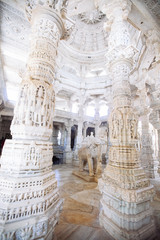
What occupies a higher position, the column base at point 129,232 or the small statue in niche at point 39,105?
the small statue in niche at point 39,105

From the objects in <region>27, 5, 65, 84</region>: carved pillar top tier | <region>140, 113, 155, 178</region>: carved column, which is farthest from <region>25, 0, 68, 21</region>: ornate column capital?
<region>140, 113, 155, 178</region>: carved column

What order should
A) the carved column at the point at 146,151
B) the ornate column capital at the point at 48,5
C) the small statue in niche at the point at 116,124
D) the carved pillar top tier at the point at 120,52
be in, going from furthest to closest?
the carved column at the point at 146,151, the carved pillar top tier at the point at 120,52, the small statue in niche at the point at 116,124, the ornate column capital at the point at 48,5

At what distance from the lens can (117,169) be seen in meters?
2.52

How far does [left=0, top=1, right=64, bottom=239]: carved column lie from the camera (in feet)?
4.15

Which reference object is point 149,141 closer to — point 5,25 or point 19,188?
point 19,188

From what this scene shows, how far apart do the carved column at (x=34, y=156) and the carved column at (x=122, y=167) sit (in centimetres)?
130

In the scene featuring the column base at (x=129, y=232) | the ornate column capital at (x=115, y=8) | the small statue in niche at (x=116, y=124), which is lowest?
the column base at (x=129, y=232)

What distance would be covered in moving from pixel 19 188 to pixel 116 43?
4.19 meters

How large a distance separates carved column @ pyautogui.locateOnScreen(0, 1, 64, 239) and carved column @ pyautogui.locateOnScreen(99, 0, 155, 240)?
130cm

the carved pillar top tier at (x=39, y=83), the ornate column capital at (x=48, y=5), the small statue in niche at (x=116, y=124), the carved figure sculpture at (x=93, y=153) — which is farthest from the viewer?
the carved figure sculpture at (x=93, y=153)

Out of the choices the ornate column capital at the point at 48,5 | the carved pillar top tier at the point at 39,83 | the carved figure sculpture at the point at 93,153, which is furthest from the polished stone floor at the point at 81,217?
the ornate column capital at the point at 48,5

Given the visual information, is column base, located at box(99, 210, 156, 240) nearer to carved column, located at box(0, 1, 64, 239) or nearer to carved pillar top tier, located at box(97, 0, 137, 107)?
carved column, located at box(0, 1, 64, 239)

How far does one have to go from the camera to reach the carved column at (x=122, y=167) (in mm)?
2027

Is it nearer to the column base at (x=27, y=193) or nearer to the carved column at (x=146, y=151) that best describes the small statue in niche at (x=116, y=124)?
the column base at (x=27, y=193)
